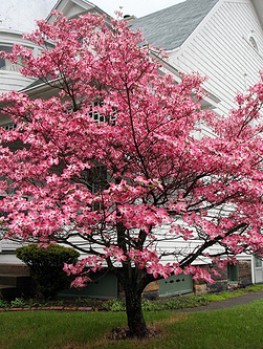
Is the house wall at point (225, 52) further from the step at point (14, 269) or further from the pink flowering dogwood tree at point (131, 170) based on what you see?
the step at point (14, 269)

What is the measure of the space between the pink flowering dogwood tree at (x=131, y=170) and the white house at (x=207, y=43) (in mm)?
3636

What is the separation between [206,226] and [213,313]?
3394 millimetres

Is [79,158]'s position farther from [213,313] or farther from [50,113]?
[213,313]

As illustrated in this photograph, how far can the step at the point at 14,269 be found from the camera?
8961mm

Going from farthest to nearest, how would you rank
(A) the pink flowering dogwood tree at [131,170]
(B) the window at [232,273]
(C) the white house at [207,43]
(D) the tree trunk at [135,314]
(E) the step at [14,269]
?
(B) the window at [232,273] < (C) the white house at [207,43] < (E) the step at [14,269] < (D) the tree trunk at [135,314] < (A) the pink flowering dogwood tree at [131,170]

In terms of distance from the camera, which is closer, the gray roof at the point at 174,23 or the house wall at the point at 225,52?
the gray roof at the point at 174,23

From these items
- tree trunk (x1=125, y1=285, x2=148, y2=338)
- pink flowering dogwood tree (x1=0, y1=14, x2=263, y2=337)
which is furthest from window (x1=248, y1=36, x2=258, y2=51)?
tree trunk (x1=125, y1=285, x2=148, y2=338)

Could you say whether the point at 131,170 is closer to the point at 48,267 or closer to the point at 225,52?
the point at 48,267

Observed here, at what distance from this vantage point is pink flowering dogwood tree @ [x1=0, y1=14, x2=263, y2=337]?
3.72 m

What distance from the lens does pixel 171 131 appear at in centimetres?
452

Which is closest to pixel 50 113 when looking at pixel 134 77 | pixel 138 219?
pixel 134 77

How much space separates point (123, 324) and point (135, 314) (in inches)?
32.2

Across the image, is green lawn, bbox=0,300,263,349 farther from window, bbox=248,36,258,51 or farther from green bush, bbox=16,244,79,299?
window, bbox=248,36,258,51

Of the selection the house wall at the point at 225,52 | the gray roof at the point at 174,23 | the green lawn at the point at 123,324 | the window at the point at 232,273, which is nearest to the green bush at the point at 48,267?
the green lawn at the point at 123,324
